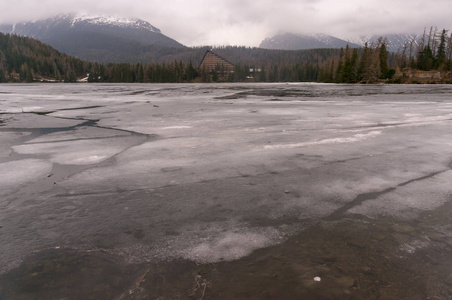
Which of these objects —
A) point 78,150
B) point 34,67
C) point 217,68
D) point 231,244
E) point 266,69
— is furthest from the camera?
point 266,69

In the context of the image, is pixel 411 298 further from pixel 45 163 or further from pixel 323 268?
pixel 45 163

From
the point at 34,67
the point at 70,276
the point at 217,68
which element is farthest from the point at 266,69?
the point at 70,276

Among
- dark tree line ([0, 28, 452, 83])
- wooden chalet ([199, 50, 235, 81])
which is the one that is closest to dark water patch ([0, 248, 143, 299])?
dark tree line ([0, 28, 452, 83])

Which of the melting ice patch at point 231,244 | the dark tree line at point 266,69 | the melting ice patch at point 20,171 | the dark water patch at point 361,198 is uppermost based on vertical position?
the dark tree line at point 266,69

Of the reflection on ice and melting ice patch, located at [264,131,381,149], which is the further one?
melting ice patch, located at [264,131,381,149]

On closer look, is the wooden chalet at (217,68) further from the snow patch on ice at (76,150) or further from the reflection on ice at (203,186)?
the reflection on ice at (203,186)

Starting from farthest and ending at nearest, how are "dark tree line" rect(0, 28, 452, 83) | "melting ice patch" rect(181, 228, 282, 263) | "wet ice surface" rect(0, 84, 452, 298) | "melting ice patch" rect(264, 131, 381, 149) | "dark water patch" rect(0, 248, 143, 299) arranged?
"dark tree line" rect(0, 28, 452, 83) < "melting ice patch" rect(264, 131, 381, 149) < "wet ice surface" rect(0, 84, 452, 298) < "melting ice patch" rect(181, 228, 282, 263) < "dark water patch" rect(0, 248, 143, 299)

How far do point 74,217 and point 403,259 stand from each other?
358 cm

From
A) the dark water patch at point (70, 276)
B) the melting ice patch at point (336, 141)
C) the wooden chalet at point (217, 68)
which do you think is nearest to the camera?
the dark water patch at point (70, 276)

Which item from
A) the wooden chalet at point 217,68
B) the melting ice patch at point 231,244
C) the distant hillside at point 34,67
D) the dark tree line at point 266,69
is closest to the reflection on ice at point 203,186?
the melting ice patch at point 231,244

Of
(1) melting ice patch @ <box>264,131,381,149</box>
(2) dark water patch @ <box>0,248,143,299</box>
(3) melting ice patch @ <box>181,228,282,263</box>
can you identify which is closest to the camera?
(2) dark water patch @ <box>0,248,143,299</box>

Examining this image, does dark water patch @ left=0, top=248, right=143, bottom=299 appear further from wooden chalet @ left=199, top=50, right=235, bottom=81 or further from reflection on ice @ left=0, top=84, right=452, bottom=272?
wooden chalet @ left=199, top=50, right=235, bottom=81

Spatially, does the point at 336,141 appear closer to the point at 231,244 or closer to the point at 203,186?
the point at 203,186

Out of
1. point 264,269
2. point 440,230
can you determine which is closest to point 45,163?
point 264,269
